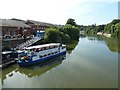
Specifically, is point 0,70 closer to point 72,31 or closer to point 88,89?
point 88,89

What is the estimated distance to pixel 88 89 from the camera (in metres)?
18.1

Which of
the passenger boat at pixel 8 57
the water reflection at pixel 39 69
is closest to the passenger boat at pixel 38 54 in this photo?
the water reflection at pixel 39 69

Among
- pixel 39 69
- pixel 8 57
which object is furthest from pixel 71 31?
pixel 39 69

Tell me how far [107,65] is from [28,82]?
40.4ft

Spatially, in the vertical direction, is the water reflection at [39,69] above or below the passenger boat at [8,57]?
below

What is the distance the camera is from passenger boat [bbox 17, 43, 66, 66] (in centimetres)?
2628

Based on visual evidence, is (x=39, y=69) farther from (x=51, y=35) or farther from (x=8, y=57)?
(x=51, y=35)

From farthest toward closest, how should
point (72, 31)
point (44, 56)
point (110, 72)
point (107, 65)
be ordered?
point (72, 31) < point (44, 56) < point (107, 65) < point (110, 72)

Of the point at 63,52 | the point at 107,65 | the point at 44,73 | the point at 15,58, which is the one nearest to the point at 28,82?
the point at 44,73

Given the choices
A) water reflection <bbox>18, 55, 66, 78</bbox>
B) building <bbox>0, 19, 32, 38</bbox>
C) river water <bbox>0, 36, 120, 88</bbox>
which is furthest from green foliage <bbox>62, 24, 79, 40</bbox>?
river water <bbox>0, 36, 120, 88</bbox>

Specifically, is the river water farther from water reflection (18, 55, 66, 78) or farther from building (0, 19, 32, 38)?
building (0, 19, 32, 38)

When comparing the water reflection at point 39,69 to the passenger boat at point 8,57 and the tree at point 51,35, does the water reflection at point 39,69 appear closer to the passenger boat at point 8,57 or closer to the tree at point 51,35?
the passenger boat at point 8,57

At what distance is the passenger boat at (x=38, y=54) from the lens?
26283mm

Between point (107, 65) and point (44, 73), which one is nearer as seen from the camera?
point (44, 73)
